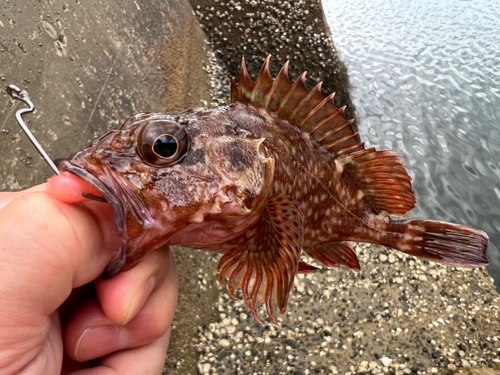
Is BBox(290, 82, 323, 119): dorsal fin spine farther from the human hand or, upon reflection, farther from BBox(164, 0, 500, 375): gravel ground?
BBox(164, 0, 500, 375): gravel ground

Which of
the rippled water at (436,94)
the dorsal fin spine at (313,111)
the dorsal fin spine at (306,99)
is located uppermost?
the dorsal fin spine at (306,99)

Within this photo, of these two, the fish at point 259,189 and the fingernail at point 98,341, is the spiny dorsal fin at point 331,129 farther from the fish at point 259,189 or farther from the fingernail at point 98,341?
the fingernail at point 98,341

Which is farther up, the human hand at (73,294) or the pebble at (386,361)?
the human hand at (73,294)

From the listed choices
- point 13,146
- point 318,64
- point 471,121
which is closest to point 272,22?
point 318,64

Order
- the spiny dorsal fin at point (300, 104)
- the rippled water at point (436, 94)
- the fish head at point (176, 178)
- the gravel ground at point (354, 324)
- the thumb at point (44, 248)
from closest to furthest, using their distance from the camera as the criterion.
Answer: the thumb at point (44, 248)
the fish head at point (176, 178)
the spiny dorsal fin at point (300, 104)
the gravel ground at point (354, 324)
the rippled water at point (436, 94)

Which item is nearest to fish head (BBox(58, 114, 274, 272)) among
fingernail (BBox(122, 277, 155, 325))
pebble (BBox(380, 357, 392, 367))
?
fingernail (BBox(122, 277, 155, 325))

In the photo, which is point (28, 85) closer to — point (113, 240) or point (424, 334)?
point (113, 240)

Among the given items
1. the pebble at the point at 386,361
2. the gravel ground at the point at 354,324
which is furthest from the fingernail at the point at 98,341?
the pebble at the point at 386,361
